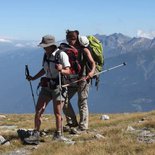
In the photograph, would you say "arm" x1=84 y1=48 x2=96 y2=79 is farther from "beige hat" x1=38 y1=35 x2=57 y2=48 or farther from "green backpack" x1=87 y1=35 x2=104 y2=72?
"beige hat" x1=38 y1=35 x2=57 y2=48

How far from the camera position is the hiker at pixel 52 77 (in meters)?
11.3

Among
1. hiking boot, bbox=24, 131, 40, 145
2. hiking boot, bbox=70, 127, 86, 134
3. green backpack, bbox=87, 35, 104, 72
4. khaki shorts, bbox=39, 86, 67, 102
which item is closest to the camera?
hiking boot, bbox=24, 131, 40, 145

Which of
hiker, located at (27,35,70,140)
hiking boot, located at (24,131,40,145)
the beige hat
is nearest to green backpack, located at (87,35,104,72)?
hiker, located at (27,35,70,140)

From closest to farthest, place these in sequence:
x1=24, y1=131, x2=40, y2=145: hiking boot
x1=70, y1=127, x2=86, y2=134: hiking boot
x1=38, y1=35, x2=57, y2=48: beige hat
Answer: x1=38, y1=35, x2=57, y2=48: beige hat, x1=24, y1=131, x2=40, y2=145: hiking boot, x1=70, y1=127, x2=86, y2=134: hiking boot

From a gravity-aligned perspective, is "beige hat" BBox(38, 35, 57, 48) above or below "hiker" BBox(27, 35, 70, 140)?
above

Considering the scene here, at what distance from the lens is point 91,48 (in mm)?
13164

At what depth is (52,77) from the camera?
1166cm

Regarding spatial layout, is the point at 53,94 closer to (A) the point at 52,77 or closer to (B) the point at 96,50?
(A) the point at 52,77

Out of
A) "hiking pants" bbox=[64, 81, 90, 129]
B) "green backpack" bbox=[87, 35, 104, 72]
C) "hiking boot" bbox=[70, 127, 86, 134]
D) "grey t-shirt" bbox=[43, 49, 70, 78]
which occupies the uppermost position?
"green backpack" bbox=[87, 35, 104, 72]

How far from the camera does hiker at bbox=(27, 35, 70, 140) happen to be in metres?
11.3

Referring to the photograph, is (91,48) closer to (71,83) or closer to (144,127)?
(71,83)

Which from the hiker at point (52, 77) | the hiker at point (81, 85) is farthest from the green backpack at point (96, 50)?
the hiker at point (52, 77)

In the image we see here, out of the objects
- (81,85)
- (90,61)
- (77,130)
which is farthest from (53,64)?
(77,130)

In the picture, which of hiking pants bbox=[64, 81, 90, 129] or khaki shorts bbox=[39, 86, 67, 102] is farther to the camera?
hiking pants bbox=[64, 81, 90, 129]
